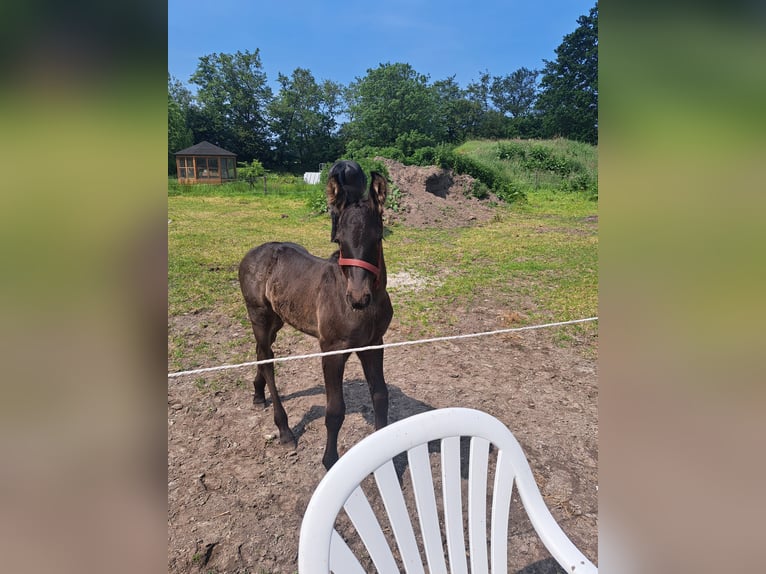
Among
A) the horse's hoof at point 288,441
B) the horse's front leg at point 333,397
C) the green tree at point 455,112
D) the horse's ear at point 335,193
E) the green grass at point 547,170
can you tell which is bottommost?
the horse's hoof at point 288,441

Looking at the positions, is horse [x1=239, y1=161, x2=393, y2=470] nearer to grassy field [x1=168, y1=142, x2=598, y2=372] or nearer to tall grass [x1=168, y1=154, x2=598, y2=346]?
grassy field [x1=168, y1=142, x2=598, y2=372]

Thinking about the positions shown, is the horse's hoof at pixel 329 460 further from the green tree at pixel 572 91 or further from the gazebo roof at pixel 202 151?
the gazebo roof at pixel 202 151

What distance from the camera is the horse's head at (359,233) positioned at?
6.64 ft

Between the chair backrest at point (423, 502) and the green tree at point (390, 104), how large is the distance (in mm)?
35454

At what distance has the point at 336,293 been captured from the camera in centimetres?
236

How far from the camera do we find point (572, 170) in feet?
68.2

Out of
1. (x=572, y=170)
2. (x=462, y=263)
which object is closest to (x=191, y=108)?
(x=572, y=170)

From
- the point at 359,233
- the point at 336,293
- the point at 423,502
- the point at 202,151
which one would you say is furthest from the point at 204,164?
the point at 423,502

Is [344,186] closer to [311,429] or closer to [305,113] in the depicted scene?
[311,429]

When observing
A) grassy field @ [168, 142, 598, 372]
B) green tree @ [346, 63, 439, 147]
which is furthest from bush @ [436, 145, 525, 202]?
green tree @ [346, 63, 439, 147]

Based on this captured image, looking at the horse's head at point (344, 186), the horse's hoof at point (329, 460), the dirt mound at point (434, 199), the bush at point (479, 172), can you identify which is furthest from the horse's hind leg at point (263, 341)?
the bush at point (479, 172)
